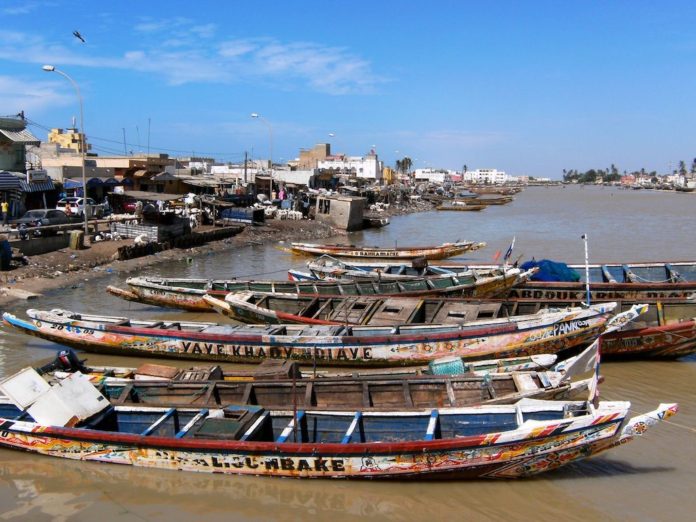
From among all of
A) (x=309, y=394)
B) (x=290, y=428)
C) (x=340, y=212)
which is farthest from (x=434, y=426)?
(x=340, y=212)

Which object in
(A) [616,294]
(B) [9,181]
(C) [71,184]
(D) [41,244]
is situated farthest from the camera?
(C) [71,184]

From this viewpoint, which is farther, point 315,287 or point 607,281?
point 607,281

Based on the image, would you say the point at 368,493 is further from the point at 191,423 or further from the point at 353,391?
the point at 191,423

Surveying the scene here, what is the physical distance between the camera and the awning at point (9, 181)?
3168 cm

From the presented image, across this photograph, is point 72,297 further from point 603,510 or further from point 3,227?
point 603,510

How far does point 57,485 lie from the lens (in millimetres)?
8594

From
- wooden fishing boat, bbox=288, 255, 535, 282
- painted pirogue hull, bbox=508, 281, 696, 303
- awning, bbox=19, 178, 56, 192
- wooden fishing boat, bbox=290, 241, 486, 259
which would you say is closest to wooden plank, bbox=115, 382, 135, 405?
wooden fishing boat, bbox=288, 255, 535, 282

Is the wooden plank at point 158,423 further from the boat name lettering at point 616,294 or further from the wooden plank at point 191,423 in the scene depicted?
the boat name lettering at point 616,294

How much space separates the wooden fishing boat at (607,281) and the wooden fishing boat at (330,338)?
4108mm

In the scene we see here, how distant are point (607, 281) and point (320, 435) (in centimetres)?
1354

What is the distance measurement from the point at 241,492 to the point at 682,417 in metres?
7.77

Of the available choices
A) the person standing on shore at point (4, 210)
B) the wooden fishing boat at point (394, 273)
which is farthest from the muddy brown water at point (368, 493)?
the person standing on shore at point (4, 210)

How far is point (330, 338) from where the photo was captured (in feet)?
42.7

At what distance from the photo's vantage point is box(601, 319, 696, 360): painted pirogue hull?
13.0 metres
